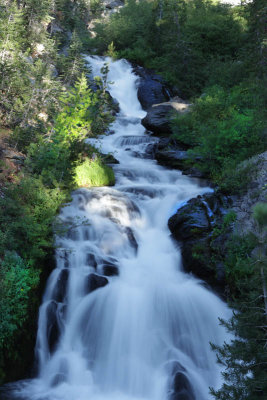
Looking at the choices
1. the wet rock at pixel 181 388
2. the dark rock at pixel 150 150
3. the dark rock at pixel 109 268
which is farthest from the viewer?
the dark rock at pixel 150 150

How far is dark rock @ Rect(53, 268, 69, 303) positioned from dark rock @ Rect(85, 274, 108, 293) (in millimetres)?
498

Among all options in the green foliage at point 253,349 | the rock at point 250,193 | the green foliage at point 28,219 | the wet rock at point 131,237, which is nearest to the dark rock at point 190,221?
the rock at point 250,193

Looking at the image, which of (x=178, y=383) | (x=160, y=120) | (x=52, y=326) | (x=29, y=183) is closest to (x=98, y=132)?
(x=160, y=120)

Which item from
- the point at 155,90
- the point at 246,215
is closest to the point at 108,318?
the point at 246,215

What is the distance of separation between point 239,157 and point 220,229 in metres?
3.81

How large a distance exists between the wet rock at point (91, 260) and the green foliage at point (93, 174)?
12.6ft

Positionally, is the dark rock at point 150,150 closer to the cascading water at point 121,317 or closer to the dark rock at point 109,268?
the cascading water at point 121,317

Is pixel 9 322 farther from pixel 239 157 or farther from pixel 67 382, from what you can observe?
pixel 239 157

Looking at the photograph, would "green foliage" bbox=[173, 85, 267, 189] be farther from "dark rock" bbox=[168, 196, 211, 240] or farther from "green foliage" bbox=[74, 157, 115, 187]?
"green foliage" bbox=[74, 157, 115, 187]

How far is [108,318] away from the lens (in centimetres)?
615

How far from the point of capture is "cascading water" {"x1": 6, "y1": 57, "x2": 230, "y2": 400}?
512 cm

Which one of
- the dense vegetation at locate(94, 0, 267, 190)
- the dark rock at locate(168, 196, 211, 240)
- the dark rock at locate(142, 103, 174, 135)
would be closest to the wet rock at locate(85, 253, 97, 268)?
the dark rock at locate(168, 196, 211, 240)

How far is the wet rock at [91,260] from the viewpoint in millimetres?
7156

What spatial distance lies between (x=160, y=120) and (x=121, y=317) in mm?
13962
